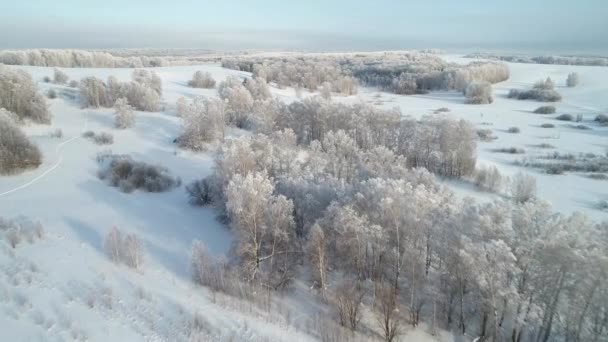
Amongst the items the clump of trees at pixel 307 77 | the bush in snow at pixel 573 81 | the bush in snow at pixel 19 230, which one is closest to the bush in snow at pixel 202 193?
the bush in snow at pixel 19 230

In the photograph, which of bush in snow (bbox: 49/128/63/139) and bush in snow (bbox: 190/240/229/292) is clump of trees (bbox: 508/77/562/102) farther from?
bush in snow (bbox: 49/128/63/139)

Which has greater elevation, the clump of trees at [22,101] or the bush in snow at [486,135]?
the clump of trees at [22,101]

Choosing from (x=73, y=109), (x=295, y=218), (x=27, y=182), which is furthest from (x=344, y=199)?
(x=73, y=109)

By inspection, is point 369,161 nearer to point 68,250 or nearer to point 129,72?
point 68,250

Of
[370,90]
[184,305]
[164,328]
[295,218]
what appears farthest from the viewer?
[370,90]

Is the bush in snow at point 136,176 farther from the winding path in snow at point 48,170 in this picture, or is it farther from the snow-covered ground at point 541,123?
the snow-covered ground at point 541,123

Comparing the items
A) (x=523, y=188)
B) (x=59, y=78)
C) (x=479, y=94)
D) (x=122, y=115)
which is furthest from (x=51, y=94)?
(x=479, y=94)

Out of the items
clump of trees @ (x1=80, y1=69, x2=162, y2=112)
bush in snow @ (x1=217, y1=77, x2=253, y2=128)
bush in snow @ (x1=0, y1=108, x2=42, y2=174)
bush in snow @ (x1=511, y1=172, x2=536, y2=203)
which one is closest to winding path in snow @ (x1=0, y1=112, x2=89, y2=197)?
bush in snow @ (x1=0, y1=108, x2=42, y2=174)
